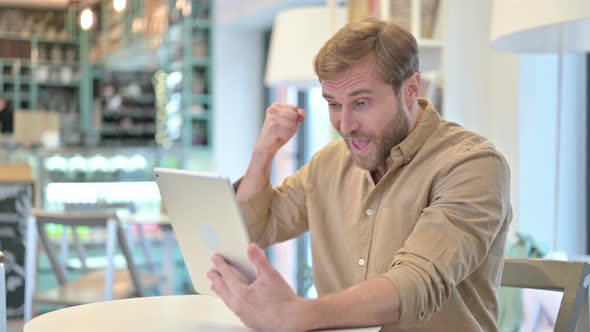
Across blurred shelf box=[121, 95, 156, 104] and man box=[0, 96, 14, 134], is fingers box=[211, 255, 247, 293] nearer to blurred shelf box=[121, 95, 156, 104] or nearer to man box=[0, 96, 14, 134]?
blurred shelf box=[121, 95, 156, 104]

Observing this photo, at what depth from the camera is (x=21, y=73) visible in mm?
10555

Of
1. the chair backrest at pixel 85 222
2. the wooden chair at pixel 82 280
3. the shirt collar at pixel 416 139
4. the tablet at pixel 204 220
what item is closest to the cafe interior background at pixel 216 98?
the wooden chair at pixel 82 280

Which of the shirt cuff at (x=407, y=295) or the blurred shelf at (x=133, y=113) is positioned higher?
the blurred shelf at (x=133, y=113)

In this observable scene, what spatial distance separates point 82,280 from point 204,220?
112 inches

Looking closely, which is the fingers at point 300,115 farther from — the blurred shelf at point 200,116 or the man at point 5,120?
the man at point 5,120

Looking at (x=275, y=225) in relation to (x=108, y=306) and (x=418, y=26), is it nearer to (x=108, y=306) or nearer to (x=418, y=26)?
(x=108, y=306)

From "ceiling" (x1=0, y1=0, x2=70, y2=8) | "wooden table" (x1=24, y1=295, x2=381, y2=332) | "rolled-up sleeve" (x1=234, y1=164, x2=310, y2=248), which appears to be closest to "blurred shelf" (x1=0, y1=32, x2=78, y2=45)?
"ceiling" (x1=0, y1=0, x2=70, y2=8)

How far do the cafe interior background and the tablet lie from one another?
1169mm

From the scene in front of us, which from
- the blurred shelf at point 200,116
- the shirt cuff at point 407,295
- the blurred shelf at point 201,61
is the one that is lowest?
the shirt cuff at point 407,295

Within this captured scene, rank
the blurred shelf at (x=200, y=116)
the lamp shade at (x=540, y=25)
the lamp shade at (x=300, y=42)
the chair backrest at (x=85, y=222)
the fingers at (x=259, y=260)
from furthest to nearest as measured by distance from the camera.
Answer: the blurred shelf at (x=200, y=116), the lamp shade at (x=300, y=42), the chair backrest at (x=85, y=222), the lamp shade at (x=540, y=25), the fingers at (x=259, y=260)

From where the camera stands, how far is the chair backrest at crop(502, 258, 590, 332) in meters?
1.55

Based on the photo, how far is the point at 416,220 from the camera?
1527mm

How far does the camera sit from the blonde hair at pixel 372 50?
4.86 ft

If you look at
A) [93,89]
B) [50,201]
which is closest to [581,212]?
[50,201]
